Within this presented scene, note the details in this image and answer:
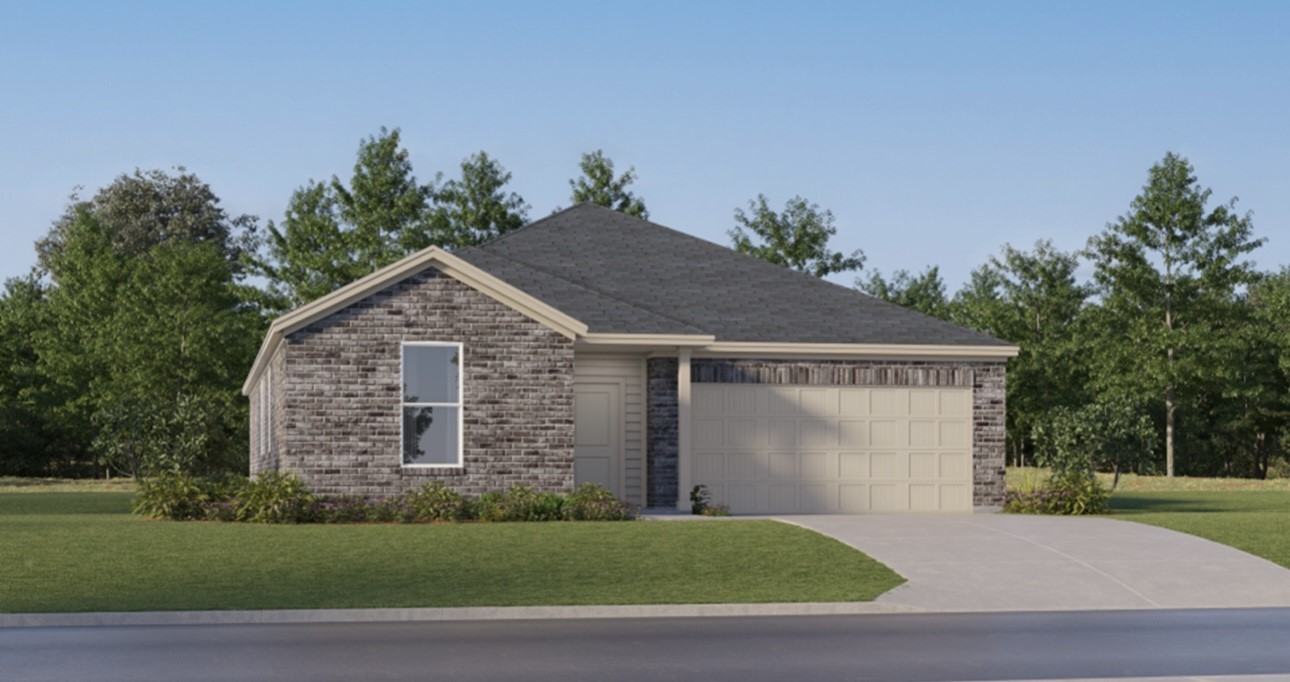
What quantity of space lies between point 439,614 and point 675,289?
624 inches

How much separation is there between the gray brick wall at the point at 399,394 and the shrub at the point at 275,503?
2.46 ft

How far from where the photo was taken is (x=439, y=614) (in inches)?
646

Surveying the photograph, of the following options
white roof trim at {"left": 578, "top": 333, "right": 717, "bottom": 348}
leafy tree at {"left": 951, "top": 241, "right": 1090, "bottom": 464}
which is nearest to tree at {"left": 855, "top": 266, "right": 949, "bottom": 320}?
leafy tree at {"left": 951, "top": 241, "right": 1090, "bottom": 464}

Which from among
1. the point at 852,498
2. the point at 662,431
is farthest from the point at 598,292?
the point at 852,498

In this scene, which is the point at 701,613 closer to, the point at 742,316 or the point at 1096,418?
the point at 742,316

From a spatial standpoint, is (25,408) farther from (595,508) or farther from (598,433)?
(595,508)

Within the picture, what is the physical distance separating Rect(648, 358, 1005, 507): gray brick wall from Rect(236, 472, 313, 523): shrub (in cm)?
658

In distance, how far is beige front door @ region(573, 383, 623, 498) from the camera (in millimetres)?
28844

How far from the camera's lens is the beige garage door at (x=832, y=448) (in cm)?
2859

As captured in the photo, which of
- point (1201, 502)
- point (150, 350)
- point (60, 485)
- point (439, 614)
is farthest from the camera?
point (150, 350)

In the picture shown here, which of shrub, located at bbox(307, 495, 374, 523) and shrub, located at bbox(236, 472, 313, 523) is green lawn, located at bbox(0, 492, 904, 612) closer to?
shrub, located at bbox(236, 472, 313, 523)

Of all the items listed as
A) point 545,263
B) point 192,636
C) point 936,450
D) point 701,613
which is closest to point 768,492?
point 936,450

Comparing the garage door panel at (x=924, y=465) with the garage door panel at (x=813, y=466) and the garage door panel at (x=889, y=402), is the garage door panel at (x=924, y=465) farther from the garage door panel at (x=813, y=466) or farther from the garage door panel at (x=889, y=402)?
the garage door panel at (x=813, y=466)

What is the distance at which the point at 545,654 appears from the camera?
13102 mm
